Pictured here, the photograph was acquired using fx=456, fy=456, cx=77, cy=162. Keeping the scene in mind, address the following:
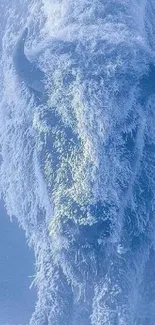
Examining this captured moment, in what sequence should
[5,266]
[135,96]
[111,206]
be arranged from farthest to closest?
1. [5,266]
2. [135,96]
3. [111,206]

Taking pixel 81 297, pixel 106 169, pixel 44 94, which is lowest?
pixel 81 297

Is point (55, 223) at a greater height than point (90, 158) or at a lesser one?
lesser

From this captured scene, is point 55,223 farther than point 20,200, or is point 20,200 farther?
point 20,200

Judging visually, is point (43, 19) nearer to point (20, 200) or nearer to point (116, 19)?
point (116, 19)

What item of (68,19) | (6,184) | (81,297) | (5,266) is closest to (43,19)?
(68,19)

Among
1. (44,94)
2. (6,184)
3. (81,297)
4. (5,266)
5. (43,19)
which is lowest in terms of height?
(81,297)

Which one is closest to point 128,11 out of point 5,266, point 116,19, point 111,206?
point 116,19

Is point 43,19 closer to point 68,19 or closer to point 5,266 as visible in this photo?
point 68,19

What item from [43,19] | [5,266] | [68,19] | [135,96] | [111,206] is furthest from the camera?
[5,266]

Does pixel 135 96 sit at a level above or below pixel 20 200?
above
